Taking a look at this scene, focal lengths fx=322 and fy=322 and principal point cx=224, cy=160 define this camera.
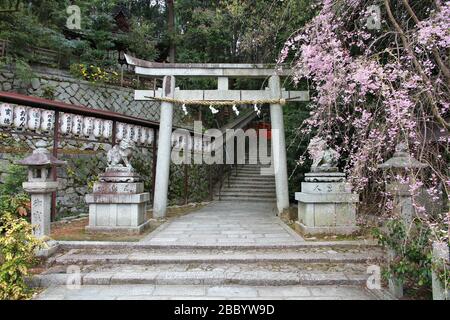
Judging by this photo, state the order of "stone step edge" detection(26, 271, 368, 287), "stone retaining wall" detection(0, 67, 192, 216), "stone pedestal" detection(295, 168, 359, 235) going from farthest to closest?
"stone retaining wall" detection(0, 67, 192, 216), "stone pedestal" detection(295, 168, 359, 235), "stone step edge" detection(26, 271, 368, 287)

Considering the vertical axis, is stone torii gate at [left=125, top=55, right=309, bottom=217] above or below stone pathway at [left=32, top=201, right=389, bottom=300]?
above

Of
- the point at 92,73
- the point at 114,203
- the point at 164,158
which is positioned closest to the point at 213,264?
the point at 114,203

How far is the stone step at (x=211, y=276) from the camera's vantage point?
191 inches

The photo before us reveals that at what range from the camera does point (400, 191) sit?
189 inches

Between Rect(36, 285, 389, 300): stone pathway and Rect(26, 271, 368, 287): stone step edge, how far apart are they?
9cm

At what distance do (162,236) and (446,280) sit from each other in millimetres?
5327

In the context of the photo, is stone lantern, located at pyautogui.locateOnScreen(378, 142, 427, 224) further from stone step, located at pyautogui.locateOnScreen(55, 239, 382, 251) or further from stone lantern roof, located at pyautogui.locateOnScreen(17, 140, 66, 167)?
stone lantern roof, located at pyautogui.locateOnScreen(17, 140, 66, 167)

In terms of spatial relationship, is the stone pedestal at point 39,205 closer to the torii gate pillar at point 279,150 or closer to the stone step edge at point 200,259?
the stone step edge at point 200,259

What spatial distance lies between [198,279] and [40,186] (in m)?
3.28

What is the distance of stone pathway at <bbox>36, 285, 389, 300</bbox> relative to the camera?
14.4 feet

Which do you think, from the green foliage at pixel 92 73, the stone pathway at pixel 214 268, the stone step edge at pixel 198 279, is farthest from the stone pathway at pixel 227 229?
the green foliage at pixel 92 73

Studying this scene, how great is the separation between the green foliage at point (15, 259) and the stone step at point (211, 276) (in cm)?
43

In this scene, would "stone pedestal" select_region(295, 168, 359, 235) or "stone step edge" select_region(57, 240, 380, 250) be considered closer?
"stone step edge" select_region(57, 240, 380, 250)

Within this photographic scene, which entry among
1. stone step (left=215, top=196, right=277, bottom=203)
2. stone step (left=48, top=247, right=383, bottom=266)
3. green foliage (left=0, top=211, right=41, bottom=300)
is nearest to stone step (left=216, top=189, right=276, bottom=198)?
stone step (left=215, top=196, right=277, bottom=203)
